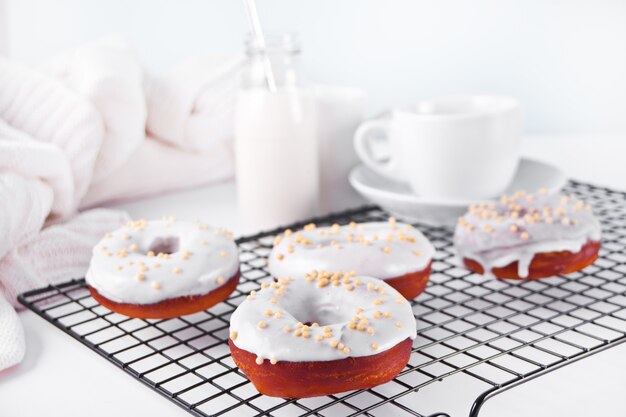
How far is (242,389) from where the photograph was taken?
859 mm

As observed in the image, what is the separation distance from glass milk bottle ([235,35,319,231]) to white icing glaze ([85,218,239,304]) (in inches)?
10.7

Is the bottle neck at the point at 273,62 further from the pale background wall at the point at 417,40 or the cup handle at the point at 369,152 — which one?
the pale background wall at the point at 417,40

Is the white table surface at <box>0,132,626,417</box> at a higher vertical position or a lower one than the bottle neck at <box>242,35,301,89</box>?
lower

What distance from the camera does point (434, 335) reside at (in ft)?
3.12

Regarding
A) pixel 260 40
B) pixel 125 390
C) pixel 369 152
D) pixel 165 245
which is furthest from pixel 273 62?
pixel 125 390

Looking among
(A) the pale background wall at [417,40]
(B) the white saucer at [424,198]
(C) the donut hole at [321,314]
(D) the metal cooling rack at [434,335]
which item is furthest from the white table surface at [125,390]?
(A) the pale background wall at [417,40]

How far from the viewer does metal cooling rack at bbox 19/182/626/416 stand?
82cm

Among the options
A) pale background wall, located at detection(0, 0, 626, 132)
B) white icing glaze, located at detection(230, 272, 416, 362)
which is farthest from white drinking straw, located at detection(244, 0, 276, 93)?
pale background wall, located at detection(0, 0, 626, 132)

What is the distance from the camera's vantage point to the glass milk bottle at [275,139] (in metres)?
1.30

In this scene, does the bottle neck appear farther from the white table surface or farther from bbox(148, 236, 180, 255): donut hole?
the white table surface

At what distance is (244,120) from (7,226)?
1.36 ft

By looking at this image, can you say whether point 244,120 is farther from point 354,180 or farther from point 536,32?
point 536,32

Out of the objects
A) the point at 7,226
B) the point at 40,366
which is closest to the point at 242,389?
the point at 40,366

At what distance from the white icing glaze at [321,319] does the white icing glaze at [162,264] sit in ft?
0.38
